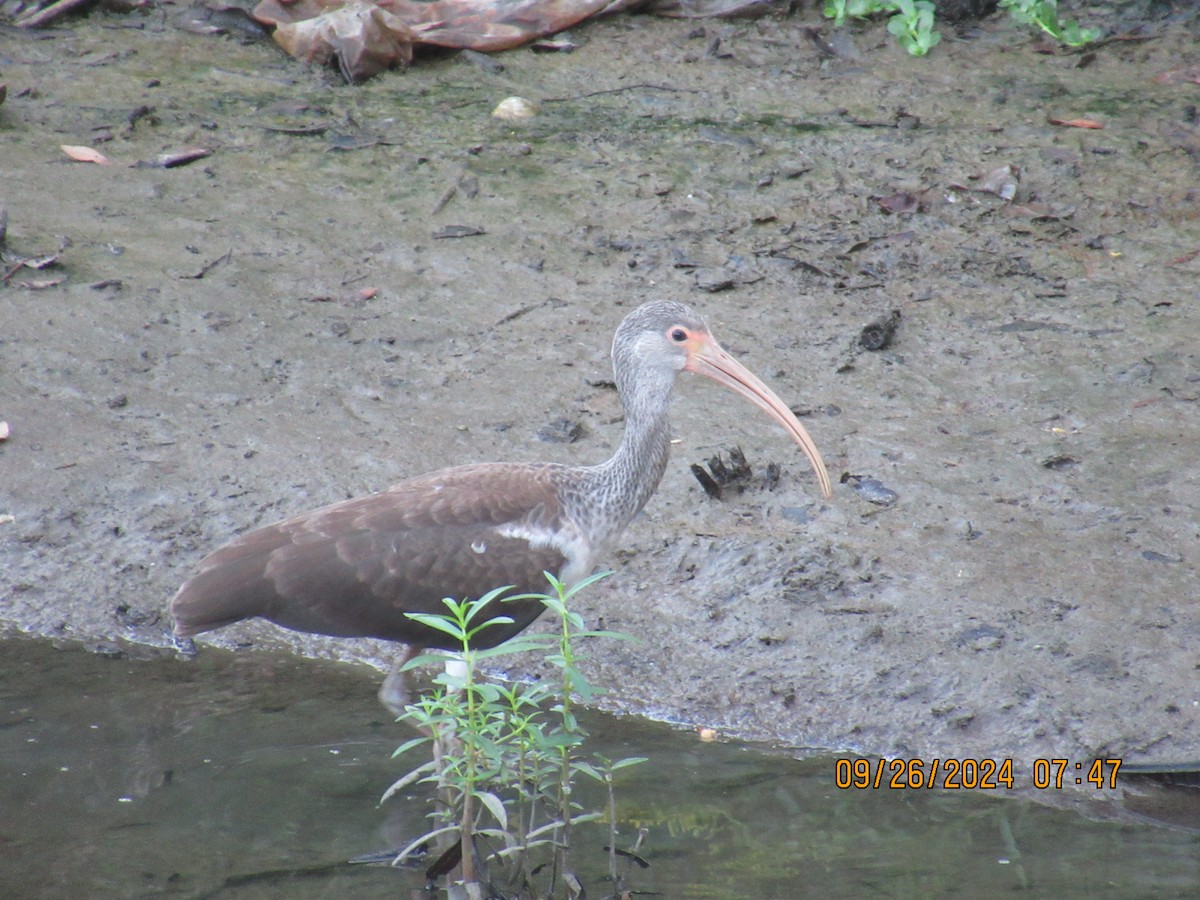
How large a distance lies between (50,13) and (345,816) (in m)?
7.03

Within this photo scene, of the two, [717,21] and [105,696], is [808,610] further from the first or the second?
[717,21]

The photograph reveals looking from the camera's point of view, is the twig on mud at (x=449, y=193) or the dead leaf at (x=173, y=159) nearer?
the twig on mud at (x=449, y=193)

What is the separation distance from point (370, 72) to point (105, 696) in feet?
16.9

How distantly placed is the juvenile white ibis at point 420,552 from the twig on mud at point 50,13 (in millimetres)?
6093

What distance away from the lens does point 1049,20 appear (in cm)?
917

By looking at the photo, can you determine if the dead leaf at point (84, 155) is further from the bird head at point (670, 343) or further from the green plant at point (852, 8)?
the green plant at point (852, 8)

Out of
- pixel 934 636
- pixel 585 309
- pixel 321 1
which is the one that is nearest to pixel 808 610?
pixel 934 636

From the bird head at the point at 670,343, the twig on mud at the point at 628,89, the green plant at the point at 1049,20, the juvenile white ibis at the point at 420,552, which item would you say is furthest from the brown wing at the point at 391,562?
the green plant at the point at 1049,20

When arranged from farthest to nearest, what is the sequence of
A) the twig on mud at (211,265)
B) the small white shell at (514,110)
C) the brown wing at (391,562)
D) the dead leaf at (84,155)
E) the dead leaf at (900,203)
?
the small white shell at (514,110) → the dead leaf at (84,155) → the dead leaf at (900,203) → the twig on mud at (211,265) → the brown wing at (391,562)

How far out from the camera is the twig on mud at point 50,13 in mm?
9227

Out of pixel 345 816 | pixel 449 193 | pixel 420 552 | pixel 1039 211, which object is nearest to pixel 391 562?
pixel 420 552

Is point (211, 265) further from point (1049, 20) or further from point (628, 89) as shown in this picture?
point (1049, 20)

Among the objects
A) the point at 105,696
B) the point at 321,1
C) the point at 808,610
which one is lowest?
the point at 105,696

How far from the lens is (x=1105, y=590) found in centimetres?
505
